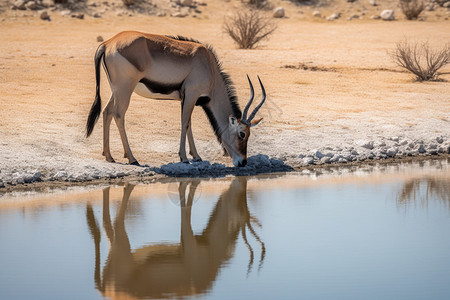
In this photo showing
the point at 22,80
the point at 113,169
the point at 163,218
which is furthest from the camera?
the point at 22,80

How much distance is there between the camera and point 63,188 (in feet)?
29.1

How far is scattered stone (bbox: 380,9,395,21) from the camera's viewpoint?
27.7 m

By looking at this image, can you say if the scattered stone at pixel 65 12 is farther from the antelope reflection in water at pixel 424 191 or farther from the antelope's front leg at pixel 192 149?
the antelope reflection in water at pixel 424 191

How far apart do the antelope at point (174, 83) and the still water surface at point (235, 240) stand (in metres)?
0.80

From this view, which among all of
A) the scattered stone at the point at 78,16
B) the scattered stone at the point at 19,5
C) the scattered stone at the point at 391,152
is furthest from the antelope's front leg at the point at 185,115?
the scattered stone at the point at 19,5

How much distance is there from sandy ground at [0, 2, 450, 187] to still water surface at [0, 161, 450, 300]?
1175mm

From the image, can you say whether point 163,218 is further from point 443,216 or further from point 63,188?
point 443,216

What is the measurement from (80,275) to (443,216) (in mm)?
3492

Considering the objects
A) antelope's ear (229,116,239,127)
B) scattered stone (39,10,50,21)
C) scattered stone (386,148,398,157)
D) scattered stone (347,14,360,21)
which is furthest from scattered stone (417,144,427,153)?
scattered stone (347,14,360,21)

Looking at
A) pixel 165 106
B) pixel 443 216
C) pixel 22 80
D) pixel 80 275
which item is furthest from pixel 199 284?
pixel 22 80

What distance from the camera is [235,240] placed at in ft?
22.6

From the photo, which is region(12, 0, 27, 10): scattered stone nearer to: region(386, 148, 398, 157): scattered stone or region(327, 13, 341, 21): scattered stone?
region(327, 13, 341, 21): scattered stone

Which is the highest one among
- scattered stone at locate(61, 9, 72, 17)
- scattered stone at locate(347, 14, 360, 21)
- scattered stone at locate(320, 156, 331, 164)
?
scattered stone at locate(61, 9, 72, 17)

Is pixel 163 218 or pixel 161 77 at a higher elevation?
pixel 161 77
